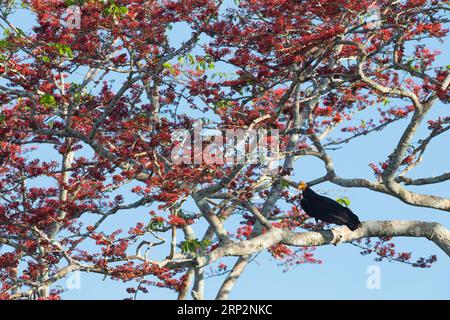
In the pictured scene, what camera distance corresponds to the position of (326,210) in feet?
41.6

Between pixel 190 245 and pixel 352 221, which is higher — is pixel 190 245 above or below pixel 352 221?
below

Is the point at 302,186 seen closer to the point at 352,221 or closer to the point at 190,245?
the point at 352,221

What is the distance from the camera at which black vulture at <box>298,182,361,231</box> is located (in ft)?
40.7

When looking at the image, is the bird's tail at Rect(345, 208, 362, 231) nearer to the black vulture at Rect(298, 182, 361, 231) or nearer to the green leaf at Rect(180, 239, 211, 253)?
the black vulture at Rect(298, 182, 361, 231)

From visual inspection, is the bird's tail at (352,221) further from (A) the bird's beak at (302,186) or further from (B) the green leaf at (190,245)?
(B) the green leaf at (190,245)

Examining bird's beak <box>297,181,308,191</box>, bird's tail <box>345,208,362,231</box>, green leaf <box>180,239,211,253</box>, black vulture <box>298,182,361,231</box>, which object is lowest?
green leaf <box>180,239,211,253</box>

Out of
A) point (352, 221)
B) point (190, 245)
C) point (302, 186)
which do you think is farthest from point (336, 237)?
point (190, 245)

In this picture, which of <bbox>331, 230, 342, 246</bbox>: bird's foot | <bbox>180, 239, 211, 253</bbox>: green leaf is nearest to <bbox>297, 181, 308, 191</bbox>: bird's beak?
<bbox>331, 230, 342, 246</bbox>: bird's foot

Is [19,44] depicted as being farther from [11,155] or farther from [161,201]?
[161,201]

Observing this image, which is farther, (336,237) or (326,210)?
(326,210)

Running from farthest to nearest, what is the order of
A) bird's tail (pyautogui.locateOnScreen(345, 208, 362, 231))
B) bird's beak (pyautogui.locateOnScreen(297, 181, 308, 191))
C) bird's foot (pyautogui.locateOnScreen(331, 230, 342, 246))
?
bird's beak (pyautogui.locateOnScreen(297, 181, 308, 191)) < bird's foot (pyautogui.locateOnScreen(331, 230, 342, 246)) < bird's tail (pyautogui.locateOnScreen(345, 208, 362, 231))

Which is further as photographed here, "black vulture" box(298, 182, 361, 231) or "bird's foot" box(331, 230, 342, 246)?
"bird's foot" box(331, 230, 342, 246)

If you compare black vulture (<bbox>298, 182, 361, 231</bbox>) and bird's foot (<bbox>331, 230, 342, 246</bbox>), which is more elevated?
black vulture (<bbox>298, 182, 361, 231</bbox>)
